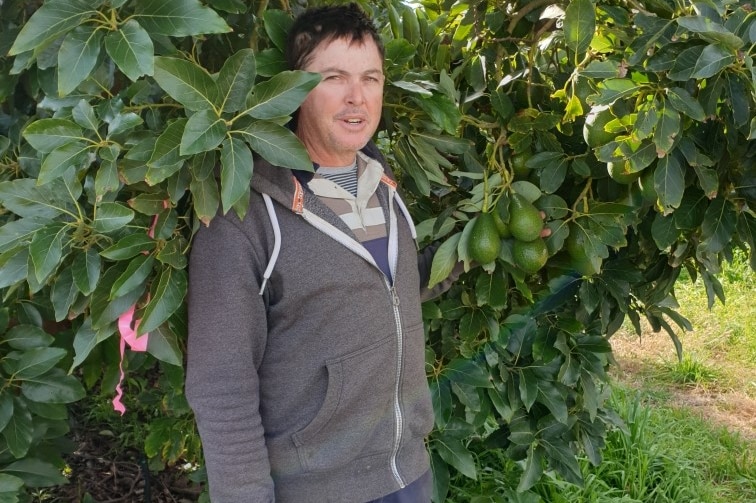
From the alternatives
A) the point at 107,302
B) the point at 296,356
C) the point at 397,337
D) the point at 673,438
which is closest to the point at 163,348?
the point at 107,302

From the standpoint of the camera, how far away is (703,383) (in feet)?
13.0

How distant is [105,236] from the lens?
1236 mm

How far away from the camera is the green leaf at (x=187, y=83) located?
1.06 m

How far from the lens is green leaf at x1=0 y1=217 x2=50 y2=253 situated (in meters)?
1.18

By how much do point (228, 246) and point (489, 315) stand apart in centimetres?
86

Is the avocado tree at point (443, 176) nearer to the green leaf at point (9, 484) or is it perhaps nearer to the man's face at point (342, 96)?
the green leaf at point (9, 484)

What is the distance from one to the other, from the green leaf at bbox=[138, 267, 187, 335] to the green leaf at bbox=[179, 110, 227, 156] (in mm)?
269

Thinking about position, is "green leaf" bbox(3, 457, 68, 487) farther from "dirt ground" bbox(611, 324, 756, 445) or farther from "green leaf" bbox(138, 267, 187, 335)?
"dirt ground" bbox(611, 324, 756, 445)

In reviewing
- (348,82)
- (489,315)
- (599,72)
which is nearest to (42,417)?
(348,82)

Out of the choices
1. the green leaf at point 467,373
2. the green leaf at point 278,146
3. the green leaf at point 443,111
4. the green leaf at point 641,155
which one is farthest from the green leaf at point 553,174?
the green leaf at point 278,146

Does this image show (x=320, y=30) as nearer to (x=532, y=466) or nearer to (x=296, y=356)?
(x=296, y=356)

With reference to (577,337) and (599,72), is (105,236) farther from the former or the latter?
(577,337)

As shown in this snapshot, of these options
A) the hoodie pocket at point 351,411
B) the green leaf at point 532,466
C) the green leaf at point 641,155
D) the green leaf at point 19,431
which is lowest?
the green leaf at point 532,466

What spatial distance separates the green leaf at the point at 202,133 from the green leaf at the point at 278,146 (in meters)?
0.05
